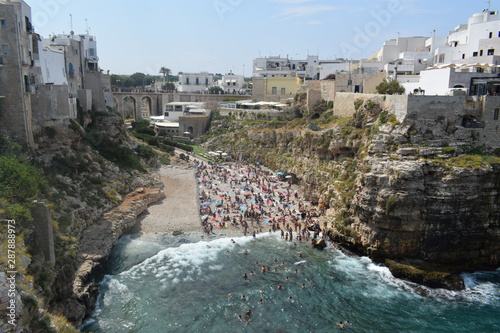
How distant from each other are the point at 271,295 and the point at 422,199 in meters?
12.4

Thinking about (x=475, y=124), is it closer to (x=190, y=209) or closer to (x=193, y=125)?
(x=190, y=209)

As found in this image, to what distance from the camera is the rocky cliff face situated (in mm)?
26828

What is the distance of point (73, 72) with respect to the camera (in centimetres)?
4094

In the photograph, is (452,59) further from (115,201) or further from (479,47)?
(115,201)

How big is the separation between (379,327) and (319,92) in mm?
36705

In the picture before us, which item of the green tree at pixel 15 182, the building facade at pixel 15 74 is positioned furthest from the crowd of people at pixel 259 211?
the building facade at pixel 15 74

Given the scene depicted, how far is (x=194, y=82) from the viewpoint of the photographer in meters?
88.8

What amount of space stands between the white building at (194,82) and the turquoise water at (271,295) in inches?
2438

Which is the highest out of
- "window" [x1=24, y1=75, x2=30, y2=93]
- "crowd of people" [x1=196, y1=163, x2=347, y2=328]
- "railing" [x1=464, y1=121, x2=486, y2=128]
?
"window" [x1=24, y1=75, x2=30, y2=93]

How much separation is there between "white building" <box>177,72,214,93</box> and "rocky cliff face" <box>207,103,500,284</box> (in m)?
59.9

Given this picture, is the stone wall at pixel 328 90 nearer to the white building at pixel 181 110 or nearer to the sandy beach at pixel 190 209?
the sandy beach at pixel 190 209

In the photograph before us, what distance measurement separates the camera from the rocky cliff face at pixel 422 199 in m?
26.8

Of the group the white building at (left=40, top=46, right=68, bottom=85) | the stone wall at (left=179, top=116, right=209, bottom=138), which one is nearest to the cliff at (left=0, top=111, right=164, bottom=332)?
the white building at (left=40, top=46, right=68, bottom=85)

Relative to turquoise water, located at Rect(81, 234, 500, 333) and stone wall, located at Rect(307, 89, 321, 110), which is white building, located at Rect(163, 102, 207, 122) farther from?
turquoise water, located at Rect(81, 234, 500, 333)
